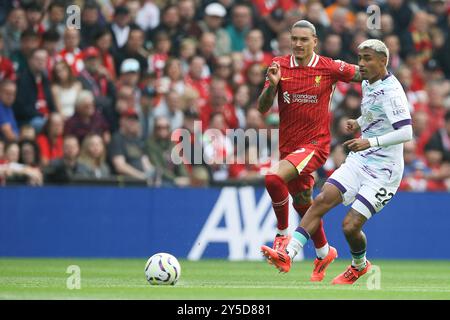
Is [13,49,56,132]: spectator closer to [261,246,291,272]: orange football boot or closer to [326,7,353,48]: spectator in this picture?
[326,7,353,48]: spectator

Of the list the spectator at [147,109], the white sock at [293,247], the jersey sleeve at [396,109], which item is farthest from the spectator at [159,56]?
the jersey sleeve at [396,109]

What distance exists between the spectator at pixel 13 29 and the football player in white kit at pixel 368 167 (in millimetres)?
8683

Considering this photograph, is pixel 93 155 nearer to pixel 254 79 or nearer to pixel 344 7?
pixel 254 79

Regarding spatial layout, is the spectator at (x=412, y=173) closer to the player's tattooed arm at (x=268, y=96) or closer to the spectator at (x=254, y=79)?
the spectator at (x=254, y=79)

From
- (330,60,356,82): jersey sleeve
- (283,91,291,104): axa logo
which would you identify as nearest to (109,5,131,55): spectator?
(283,91,291,104): axa logo

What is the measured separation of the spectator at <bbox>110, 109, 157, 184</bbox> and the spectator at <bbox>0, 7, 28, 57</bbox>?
2324 millimetres

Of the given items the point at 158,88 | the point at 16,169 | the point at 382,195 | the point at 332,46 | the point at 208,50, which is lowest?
the point at 382,195

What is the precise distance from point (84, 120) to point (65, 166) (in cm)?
100

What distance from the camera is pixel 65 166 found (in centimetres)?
1848

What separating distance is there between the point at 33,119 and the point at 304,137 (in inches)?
280

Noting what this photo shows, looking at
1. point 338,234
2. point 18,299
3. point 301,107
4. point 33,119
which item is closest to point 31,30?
point 33,119

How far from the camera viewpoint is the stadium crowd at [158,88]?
18906mm

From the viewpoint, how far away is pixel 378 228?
1953cm

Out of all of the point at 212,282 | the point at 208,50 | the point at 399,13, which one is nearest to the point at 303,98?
the point at 212,282
